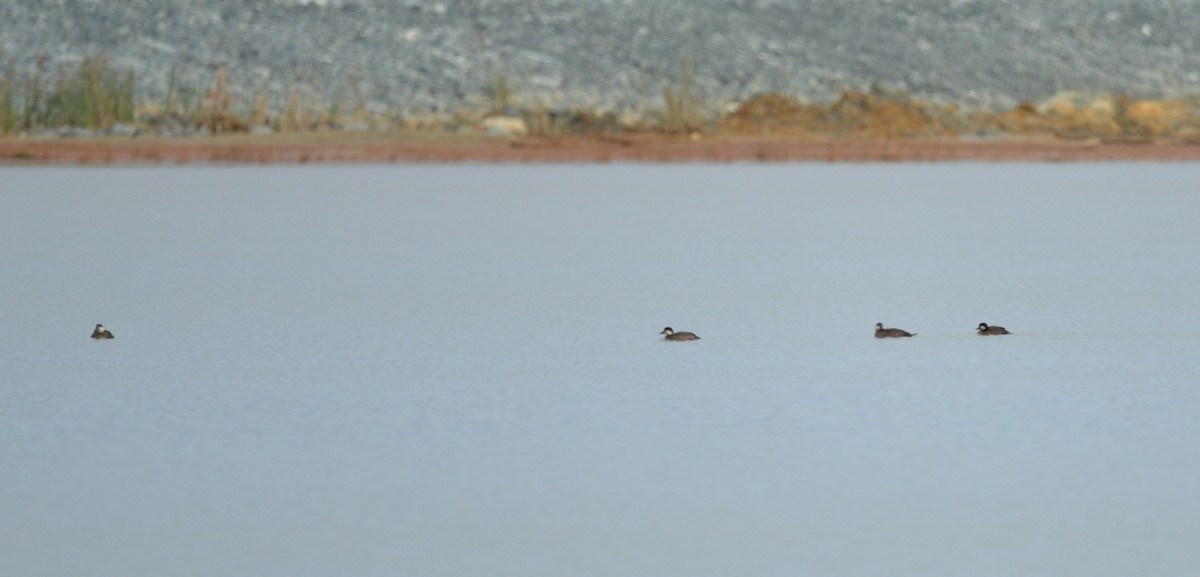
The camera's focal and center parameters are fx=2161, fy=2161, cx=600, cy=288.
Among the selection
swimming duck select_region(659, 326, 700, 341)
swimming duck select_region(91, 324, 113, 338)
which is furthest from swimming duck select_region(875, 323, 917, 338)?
swimming duck select_region(91, 324, 113, 338)

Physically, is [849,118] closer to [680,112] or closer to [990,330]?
[680,112]

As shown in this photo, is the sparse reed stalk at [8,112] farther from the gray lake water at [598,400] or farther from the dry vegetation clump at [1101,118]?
the dry vegetation clump at [1101,118]

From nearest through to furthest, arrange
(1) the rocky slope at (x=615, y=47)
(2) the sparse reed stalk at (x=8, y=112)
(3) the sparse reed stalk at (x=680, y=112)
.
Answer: (2) the sparse reed stalk at (x=8, y=112)
(3) the sparse reed stalk at (x=680, y=112)
(1) the rocky slope at (x=615, y=47)

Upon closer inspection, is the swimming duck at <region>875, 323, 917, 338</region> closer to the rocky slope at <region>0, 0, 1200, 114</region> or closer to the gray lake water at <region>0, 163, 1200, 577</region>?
the gray lake water at <region>0, 163, 1200, 577</region>

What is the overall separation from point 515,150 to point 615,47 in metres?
9.33

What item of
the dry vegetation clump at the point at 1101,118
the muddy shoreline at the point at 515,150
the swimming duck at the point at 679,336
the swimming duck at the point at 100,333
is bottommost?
the muddy shoreline at the point at 515,150

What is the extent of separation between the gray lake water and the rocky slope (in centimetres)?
1605

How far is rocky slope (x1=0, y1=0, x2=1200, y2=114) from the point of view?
29.4 m

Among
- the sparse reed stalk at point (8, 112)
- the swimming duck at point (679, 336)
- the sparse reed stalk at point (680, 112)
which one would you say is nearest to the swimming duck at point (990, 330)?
the swimming duck at point (679, 336)

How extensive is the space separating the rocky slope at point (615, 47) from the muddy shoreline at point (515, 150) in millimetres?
4583

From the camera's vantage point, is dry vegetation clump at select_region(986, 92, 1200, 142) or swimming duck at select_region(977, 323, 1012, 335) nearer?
swimming duck at select_region(977, 323, 1012, 335)

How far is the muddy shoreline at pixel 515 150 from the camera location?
70.6 ft

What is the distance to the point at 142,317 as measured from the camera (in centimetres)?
873

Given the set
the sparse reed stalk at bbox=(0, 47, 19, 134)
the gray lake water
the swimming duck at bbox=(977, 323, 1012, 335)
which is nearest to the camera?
the gray lake water
